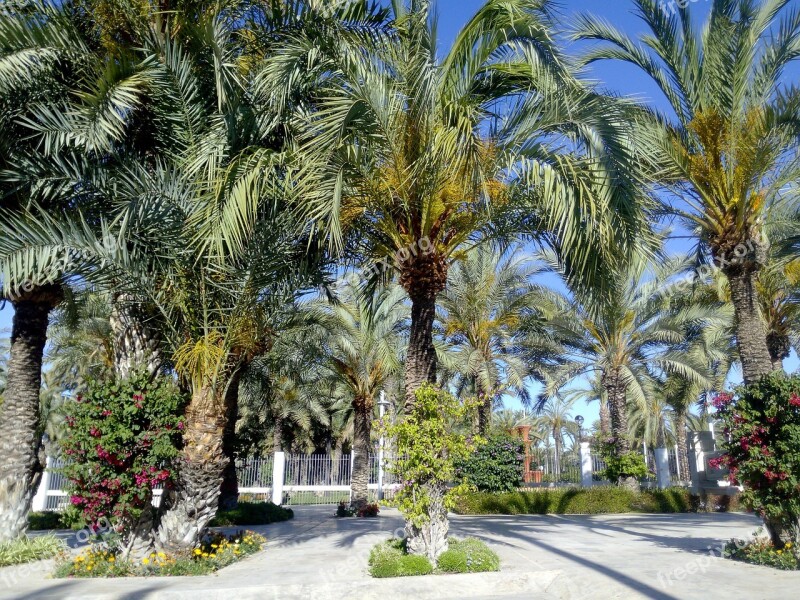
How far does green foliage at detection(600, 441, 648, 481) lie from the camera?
20.9 m

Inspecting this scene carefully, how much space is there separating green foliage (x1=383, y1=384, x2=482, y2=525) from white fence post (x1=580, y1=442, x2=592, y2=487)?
17390mm

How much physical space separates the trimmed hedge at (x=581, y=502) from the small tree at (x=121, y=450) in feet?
43.8

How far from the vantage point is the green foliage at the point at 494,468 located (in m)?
Result: 21.0

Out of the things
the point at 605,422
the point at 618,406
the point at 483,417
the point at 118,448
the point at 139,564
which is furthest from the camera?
the point at 605,422

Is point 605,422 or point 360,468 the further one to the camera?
point 605,422

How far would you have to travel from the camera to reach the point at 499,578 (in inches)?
311

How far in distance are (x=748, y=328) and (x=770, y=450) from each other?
221cm

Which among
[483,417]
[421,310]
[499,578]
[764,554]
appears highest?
[421,310]

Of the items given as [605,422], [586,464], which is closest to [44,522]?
[586,464]

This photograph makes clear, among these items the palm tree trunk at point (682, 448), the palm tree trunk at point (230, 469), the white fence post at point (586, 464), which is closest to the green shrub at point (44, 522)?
the palm tree trunk at point (230, 469)

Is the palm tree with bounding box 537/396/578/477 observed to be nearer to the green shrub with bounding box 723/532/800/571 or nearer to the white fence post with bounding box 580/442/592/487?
the white fence post with bounding box 580/442/592/487

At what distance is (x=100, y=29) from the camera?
1020 cm

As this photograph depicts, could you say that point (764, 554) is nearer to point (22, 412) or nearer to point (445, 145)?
point (445, 145)

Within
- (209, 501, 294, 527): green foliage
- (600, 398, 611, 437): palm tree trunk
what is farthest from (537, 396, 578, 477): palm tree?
(209, 501, 294, 527): green foliage
